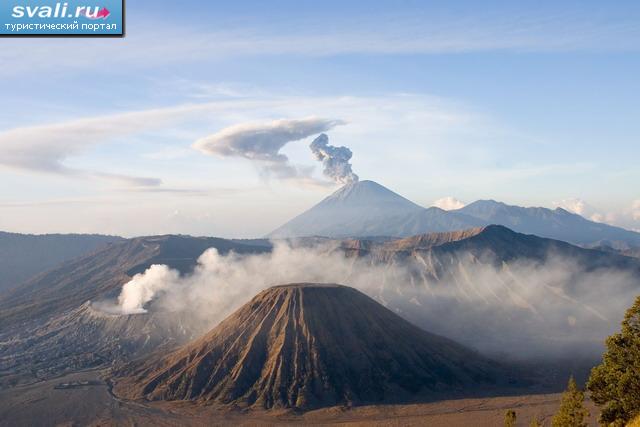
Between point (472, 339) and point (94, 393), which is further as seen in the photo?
point (472, 339)

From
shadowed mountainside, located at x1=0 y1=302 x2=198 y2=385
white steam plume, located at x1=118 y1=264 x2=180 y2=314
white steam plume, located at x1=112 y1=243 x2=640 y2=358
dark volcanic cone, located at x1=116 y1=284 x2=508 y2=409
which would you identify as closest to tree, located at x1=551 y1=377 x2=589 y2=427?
dark volcanic cone, located at x1=116 y1=284 x2=508 y2=409

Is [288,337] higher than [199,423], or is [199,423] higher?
[288,337]

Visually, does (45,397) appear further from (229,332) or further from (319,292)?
(319,292)

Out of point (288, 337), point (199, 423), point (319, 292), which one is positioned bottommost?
point (199, 423)

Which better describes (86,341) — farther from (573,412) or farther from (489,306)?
(573,412)

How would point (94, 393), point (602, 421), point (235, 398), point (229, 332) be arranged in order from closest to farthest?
point (602, 421) < point (235, 398) < point (94, 393) < point (229, 332)

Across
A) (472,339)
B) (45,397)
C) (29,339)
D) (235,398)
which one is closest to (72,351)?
(29,339)

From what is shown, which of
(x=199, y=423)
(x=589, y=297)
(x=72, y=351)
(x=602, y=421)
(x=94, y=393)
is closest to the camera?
(x=602, y=421)

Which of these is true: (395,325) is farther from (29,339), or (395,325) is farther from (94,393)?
(29,339)
